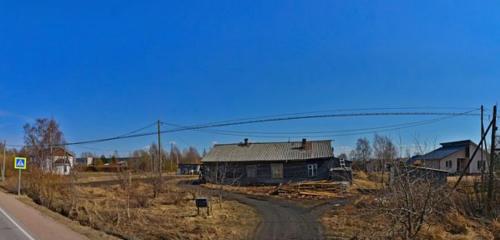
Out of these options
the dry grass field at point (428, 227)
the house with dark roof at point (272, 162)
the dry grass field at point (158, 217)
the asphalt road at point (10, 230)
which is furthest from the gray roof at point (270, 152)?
the asphalt road at point (10, 230)

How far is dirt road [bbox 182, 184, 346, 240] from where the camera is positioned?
1725 cm

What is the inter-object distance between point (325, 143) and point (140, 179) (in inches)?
869

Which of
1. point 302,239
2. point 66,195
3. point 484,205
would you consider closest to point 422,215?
point 302,239

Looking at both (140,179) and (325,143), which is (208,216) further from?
(325,143)

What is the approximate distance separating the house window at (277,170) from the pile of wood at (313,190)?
28.9ft

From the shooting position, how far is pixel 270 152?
177 ft

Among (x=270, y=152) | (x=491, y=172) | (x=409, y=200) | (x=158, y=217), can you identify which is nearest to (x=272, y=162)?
(x=270, y=152)

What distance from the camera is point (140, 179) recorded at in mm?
40844

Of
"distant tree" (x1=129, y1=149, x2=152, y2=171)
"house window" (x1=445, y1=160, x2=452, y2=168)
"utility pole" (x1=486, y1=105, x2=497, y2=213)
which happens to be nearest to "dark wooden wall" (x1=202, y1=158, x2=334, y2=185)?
"distant tree" (x1=129, y1=149, x2=152, y2=171)

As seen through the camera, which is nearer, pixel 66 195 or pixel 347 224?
pixel 347 224

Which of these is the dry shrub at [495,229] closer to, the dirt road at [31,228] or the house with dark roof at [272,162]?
the dirt road at [31,228]

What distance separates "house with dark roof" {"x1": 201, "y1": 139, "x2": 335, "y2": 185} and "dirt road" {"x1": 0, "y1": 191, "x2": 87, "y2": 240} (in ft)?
90.7

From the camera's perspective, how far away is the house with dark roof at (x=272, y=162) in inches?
1980

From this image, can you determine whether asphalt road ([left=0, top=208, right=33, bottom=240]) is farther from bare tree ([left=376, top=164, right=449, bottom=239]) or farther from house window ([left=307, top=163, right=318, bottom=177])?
house window ([left=307, top=163, right=318, bottom=177])
